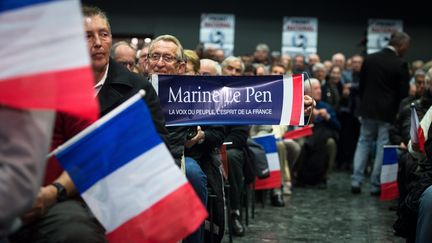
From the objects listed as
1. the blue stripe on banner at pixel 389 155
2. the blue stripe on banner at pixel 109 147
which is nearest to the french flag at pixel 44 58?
the blue stripe on banner at pixel 109 147

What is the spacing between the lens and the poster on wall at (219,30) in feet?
47.3

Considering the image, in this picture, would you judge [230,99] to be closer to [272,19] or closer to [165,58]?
[165,58]

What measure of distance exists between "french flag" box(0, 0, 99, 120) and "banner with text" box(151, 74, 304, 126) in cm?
188

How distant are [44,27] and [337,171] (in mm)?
8900

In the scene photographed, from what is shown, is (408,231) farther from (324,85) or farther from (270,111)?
(324,85)

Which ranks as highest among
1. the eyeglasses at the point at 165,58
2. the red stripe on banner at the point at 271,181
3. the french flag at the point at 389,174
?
the eyeglasses at the point at 165,58

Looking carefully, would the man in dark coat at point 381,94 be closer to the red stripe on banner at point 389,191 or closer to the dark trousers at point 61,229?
the red stripe on banner at point 389,191

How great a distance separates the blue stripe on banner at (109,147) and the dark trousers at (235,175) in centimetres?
295

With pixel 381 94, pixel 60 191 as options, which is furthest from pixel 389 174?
pixel 60 191

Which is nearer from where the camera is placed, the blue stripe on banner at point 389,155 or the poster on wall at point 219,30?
the blue stripe on banner at point 389,155

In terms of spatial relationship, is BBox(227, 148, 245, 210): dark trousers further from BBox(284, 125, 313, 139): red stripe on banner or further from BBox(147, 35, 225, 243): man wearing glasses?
BBox(284, 125, 313, 139): red stripe on banner

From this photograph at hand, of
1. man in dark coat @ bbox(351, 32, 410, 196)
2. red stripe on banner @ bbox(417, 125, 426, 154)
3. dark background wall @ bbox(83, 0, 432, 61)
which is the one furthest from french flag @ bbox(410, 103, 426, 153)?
dark background wall @ bbox(83, 0, 432, 61)

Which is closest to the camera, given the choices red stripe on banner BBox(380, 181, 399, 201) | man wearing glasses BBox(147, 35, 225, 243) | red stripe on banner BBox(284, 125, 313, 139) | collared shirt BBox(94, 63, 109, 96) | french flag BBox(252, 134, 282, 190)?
collared shirt BBox(94, 63, 109, 96)

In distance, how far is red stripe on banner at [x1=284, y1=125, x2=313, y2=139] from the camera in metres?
7.12
